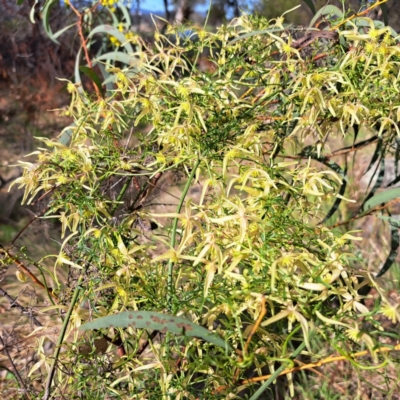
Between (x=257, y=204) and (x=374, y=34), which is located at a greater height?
(x=374, y=34)

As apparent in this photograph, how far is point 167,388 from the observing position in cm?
48

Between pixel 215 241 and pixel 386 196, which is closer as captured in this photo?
pixel 215 241

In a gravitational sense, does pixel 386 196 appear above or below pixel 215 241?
below

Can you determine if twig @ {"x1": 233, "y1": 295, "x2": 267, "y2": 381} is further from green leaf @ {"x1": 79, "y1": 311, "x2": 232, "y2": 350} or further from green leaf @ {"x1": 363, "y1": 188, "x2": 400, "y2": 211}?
green leaf @ {"x1": 363, "y1": 188, "x2": 400, "y2": 211}

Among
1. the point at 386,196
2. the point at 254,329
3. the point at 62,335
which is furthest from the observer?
the point at 386,196

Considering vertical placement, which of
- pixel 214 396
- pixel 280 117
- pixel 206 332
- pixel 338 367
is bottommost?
pixel 338 367

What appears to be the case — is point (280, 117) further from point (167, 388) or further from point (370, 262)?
point (370, 262)

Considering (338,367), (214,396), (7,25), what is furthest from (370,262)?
(7,25)

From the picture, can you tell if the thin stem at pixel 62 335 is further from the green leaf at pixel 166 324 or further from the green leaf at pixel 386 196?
the green leaf at pixel 386 196

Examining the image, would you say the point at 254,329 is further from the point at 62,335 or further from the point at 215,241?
the point at 62,335

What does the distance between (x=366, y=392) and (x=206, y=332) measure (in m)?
1.00

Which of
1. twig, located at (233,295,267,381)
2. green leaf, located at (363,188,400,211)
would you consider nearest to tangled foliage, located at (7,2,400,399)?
twig, located at (233,295,267,381)

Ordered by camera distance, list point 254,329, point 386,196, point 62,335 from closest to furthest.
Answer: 1. point 254,329
2. point 62,335
3. point 386,196

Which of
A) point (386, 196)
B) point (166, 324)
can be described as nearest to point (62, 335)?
point (166, 324)
